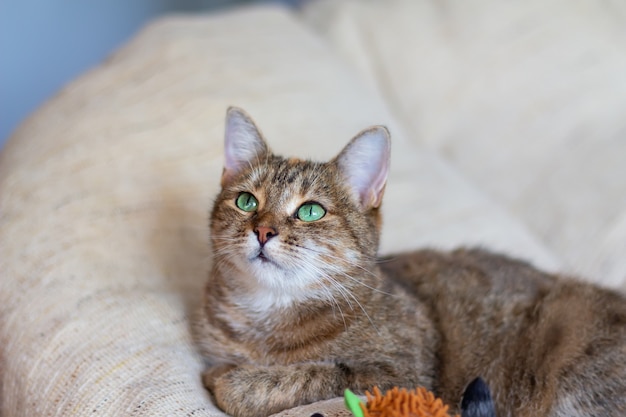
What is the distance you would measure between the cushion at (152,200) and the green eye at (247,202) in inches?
14.5

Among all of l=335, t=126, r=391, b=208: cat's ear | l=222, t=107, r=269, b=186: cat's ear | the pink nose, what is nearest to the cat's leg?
the pink nose

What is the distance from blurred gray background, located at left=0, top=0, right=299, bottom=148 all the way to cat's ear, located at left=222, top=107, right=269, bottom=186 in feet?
6.55

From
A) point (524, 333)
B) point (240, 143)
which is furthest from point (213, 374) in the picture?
point (524, 333)

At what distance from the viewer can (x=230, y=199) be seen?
1502 millimetres

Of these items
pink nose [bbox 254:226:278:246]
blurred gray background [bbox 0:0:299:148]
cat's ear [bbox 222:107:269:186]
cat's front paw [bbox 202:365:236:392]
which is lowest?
cat's front paw [bbox 202:365:236:392]

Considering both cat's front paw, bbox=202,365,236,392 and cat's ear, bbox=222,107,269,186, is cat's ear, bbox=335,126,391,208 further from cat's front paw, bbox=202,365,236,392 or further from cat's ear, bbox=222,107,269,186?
cat's front paw, bbox=202,365,236,392

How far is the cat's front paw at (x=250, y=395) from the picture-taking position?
1267 mm

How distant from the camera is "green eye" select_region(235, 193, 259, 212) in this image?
1463mm

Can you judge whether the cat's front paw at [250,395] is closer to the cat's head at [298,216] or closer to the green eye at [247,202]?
the cat's head at [298,216]

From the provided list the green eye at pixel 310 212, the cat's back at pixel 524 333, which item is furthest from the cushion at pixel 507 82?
the green eye at pixel 310 212

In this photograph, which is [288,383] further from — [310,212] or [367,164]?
[367,164]

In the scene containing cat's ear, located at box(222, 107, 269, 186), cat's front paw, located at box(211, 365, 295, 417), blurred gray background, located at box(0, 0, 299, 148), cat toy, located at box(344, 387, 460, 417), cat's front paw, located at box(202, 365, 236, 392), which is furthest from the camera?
blurred gray background, located at box(0, 0, 299, 148)

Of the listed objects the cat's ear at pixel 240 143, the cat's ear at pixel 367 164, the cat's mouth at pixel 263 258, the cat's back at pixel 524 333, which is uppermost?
the cat's ear at pixel 240 143

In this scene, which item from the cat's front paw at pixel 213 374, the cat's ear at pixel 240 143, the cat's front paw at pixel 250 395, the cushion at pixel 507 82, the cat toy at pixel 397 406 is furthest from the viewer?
the cushion at pixel 507 82
